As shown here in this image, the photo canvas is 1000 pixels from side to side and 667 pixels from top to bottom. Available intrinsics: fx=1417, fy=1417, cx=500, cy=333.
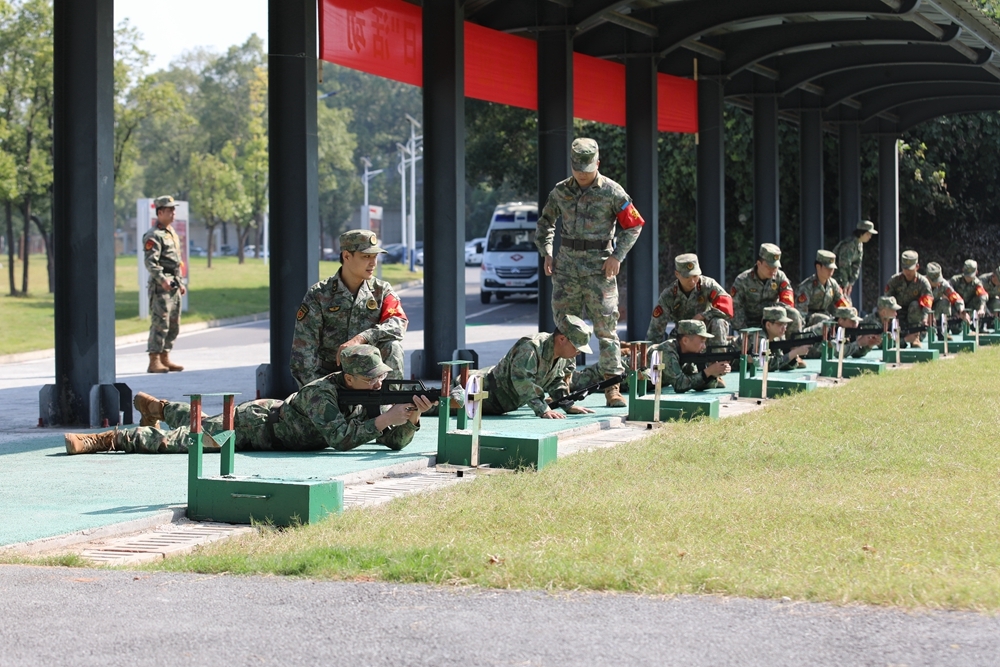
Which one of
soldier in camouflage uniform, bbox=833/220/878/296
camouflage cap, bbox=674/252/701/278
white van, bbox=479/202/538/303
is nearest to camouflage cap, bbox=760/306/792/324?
camouflage cap, bbox=674/252/701/278

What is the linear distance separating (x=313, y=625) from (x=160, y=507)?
113 inches

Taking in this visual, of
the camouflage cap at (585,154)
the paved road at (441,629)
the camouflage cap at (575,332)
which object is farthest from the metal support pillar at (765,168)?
the paved road at (441,629)

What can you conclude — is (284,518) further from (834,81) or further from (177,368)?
→ (834,81)

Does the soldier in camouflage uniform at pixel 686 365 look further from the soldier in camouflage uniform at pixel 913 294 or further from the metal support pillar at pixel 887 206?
the metal support pillar at pixel 887 206

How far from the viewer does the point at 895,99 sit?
27.6m

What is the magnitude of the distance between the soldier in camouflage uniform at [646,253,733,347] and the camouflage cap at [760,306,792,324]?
5.03ft

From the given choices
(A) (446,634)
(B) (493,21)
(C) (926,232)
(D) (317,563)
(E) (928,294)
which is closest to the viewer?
(A) (446,634)

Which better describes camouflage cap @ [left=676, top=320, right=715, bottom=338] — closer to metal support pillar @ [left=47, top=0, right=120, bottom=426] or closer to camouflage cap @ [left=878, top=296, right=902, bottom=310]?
metal support pillar @ [left=47, top=0, right=120, bottom=426]

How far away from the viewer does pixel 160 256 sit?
60.2 ft

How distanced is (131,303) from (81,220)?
28228 mm

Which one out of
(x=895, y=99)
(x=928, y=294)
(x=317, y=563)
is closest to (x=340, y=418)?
(x=317, y=563)

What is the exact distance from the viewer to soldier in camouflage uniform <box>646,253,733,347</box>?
49.4 feet

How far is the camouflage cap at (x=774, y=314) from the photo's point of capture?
656 inches

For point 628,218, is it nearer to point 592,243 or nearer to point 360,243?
point 592,243
